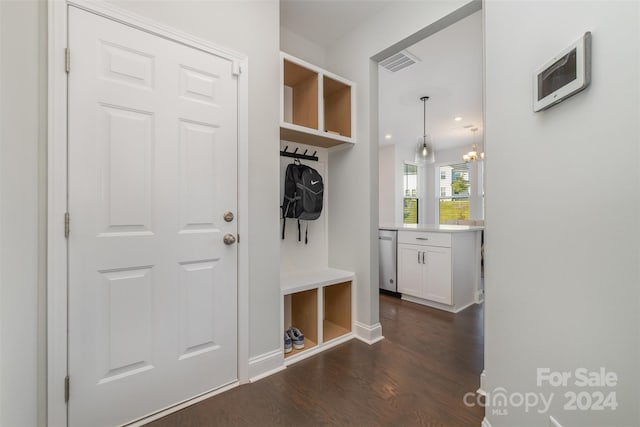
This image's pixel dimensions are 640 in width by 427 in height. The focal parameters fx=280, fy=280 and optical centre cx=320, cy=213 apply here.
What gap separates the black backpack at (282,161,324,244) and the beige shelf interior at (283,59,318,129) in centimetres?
37

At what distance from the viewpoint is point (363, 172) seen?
2.38 meters

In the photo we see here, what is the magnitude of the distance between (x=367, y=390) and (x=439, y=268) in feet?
5.85

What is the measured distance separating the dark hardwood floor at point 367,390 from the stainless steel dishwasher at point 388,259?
3.77 ft

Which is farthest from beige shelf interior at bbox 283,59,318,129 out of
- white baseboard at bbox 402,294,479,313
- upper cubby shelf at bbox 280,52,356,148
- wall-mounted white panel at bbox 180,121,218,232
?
white baseboard at bbox 402,294,479,313

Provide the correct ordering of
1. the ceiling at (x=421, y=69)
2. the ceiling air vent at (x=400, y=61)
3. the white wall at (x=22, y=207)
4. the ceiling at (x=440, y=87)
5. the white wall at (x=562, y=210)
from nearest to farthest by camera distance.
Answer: the white wall at (x=562, y=210) < the white wall at (x=22, y=207) < the ceiling at (x=421, y=69) < the ceiling at (x=440, y=87) < the ceiling air vent at (x=400, y=61)

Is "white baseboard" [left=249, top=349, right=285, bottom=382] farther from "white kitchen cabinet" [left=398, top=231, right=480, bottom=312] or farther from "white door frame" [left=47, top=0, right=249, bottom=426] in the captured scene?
"white kitchen cabinet" [left=398, top=231, right=480, bottom=312]

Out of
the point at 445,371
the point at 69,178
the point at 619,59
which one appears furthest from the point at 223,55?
the point at 445,371

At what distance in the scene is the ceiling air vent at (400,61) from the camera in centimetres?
287

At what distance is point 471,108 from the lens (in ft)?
14.8

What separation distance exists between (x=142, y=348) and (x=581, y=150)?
1.98m

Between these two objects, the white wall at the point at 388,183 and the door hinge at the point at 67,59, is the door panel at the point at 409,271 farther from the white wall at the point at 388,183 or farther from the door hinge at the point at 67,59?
the white wall at the point at 388,183

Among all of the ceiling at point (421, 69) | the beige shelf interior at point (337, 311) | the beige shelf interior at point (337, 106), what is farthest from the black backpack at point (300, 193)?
the ceiling at point (421, 69)

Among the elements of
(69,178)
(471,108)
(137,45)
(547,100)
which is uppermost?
(471,108)

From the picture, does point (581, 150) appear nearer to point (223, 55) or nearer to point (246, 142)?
point (246, 142)
